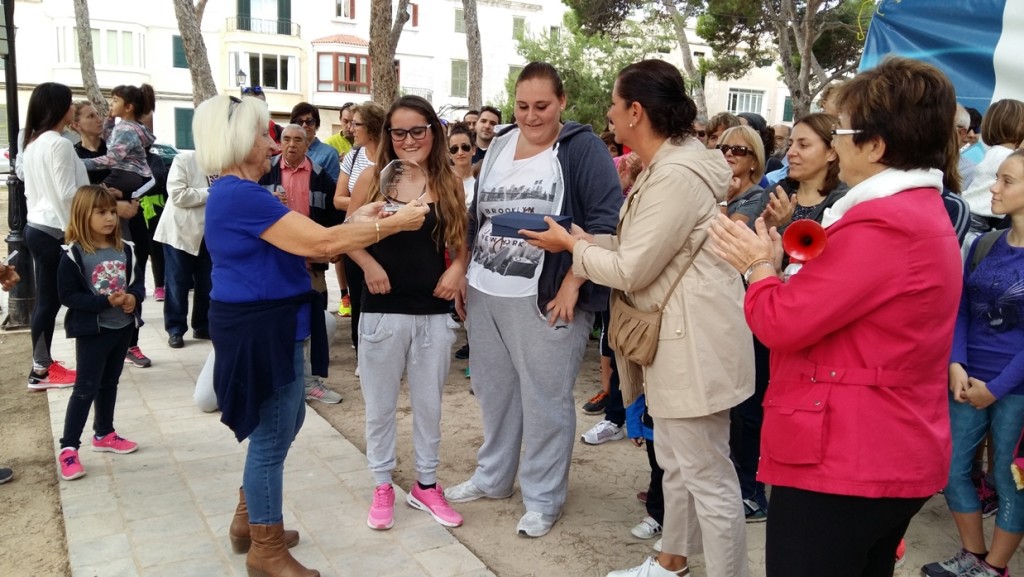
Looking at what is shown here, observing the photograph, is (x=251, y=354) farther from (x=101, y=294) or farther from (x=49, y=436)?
(x=49, y=436)

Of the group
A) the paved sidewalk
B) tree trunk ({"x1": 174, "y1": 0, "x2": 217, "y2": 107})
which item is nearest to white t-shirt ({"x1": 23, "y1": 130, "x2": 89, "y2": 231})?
the paved sidewalk

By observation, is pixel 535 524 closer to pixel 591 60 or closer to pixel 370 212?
pixel 370 212

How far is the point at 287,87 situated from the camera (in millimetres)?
42125

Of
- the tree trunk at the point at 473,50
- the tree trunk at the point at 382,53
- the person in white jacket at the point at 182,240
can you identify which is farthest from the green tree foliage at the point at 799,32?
the person in white jacket at the point at 182,240

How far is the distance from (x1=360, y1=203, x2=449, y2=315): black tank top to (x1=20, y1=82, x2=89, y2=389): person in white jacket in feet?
11.2

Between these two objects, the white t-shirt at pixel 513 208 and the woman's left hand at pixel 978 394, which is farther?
the white t-shirt at pixel 513 208

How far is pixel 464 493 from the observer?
158 inches

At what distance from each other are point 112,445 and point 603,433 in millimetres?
2946

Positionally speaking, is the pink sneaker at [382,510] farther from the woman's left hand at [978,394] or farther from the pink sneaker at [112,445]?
the woman's left hand at [978,394]

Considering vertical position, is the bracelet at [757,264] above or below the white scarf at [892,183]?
below

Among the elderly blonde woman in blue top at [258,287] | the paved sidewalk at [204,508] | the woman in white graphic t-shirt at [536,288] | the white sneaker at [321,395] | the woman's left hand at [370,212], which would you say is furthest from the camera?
the white sneaker at [321,395]

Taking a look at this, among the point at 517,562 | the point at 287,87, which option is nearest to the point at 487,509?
the point at 517,562

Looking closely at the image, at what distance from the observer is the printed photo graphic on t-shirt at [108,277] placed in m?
4.47

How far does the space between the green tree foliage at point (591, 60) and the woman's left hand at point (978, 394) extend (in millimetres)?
32569
